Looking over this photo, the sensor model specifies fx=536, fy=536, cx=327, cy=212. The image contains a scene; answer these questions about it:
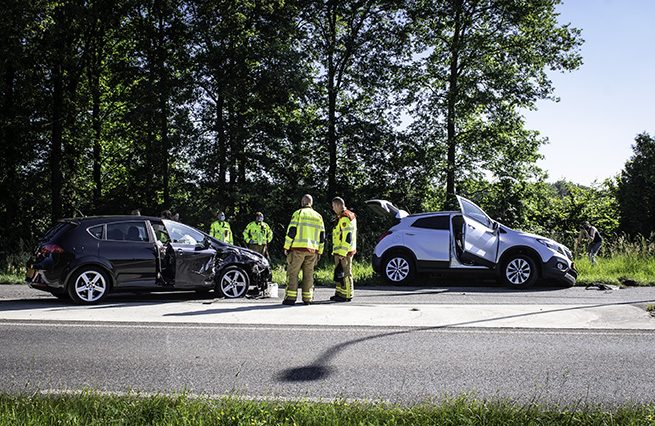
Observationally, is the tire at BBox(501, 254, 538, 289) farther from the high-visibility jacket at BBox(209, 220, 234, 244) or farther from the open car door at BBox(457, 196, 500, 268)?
the high-visibility jacket at BBox(209, 220, 234, 244)

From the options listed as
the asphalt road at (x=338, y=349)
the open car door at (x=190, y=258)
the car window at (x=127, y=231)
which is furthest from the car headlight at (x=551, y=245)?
the car window at (x=127, y=231)

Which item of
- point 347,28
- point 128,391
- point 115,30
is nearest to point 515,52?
point 347,28

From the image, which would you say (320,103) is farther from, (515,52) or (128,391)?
(128,391)

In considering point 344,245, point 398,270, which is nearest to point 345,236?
point 344,245

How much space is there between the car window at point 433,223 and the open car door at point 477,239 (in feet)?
1.64

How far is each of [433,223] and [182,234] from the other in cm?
608

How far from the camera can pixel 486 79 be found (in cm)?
2584

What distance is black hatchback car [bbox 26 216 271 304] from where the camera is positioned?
29.9ft

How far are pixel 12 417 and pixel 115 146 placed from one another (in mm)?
29628

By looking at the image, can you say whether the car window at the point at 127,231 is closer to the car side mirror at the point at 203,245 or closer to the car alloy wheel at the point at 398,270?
the car side mirror at the point at 203,245

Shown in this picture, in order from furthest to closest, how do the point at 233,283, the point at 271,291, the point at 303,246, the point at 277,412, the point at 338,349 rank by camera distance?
1. the point at 271,291
2. the point at 233,283
3. the point at 303,246
4. the point at 338,349
5. the point at 277,412

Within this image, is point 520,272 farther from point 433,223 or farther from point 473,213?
point 433,223

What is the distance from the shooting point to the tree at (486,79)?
25.6 m

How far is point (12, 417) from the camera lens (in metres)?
3.84
